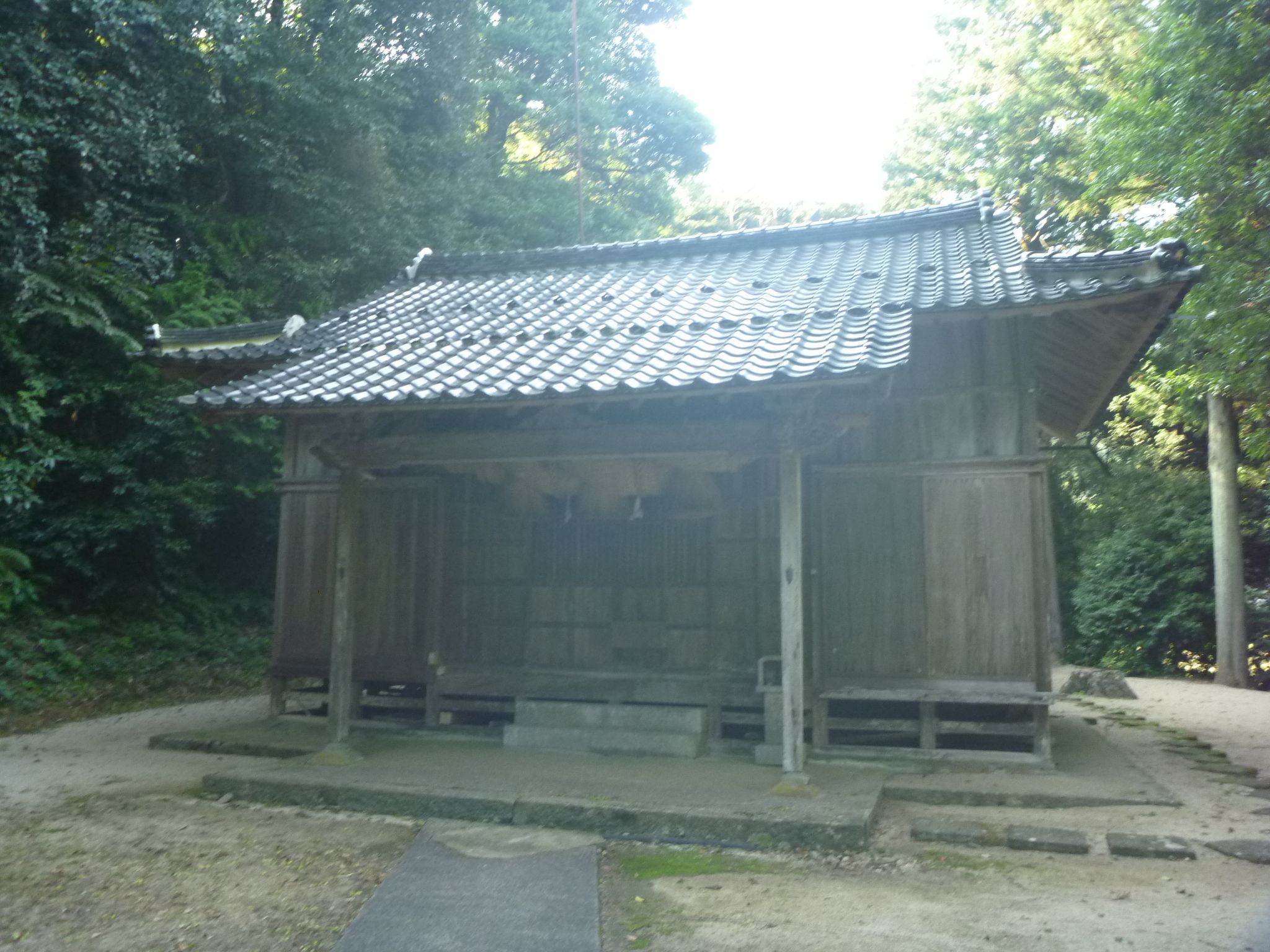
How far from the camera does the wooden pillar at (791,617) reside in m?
6.59

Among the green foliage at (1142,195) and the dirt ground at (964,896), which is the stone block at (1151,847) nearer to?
the dirt ground at (964,896)

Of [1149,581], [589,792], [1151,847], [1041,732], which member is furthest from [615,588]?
[1149,581]

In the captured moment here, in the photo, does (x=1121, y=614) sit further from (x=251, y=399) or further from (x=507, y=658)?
(x=251, y=399)

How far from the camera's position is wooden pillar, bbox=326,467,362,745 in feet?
25.4

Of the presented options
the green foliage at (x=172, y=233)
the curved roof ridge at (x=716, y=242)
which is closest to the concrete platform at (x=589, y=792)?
the green foliage at (x=172, y=233)

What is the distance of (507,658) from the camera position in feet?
29.1

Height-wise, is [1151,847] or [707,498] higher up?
[707,498]

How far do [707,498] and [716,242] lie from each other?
4.13 m

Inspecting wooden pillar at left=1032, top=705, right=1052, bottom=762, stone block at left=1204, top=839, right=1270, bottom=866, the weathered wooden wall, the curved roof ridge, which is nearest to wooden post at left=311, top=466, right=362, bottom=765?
the weathered wooden wall

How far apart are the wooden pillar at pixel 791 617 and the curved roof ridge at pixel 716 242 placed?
481cm

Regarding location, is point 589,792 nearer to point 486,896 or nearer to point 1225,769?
point 486,896

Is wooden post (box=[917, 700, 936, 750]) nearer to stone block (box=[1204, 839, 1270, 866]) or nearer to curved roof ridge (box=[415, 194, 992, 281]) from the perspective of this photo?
stone block (box=[1204, 839, 1270, 866])

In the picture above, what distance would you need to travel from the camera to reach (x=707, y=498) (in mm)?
8289

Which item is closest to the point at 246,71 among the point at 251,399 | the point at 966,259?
the point at 251,399
